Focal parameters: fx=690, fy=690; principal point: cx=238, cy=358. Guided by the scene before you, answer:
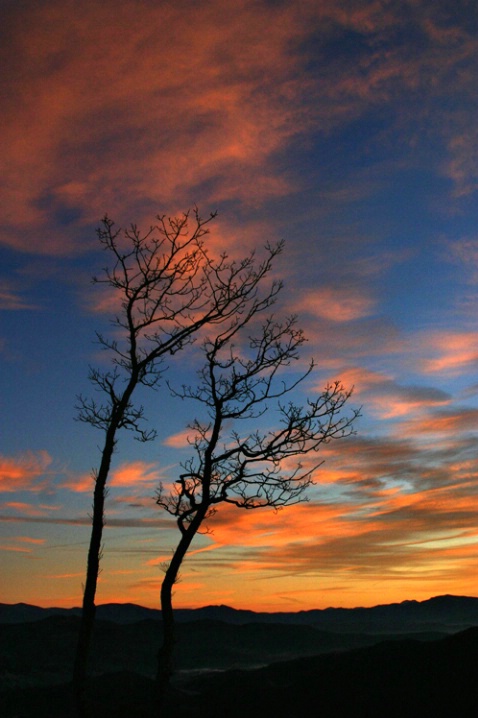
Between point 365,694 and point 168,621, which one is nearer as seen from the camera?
point 168,621

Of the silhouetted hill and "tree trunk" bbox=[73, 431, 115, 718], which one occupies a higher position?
"tree trunk" bbox=[73, 431, 115, 718]

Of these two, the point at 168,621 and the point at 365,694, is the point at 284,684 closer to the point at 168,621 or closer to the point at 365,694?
the point at 365,694

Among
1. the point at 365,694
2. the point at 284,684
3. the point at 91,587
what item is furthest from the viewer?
the point at 284,684

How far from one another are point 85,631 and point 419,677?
2000 centimetres

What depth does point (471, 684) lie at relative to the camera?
26797 mm

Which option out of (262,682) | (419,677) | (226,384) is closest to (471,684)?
(419,677)

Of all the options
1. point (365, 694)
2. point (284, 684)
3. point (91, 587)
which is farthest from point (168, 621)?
point (284, 684)

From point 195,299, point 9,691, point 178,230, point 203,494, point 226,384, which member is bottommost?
Answer: point 9,691

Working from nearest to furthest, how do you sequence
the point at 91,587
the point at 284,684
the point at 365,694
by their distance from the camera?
the point at 91,587 < the point at 365,694 < the point at 284,684

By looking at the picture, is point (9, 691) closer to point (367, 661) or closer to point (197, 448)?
point (367, 661)

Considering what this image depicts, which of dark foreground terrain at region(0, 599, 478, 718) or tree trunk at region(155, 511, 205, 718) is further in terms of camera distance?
dark foreground terrain at region(0, 599, 478, 718)

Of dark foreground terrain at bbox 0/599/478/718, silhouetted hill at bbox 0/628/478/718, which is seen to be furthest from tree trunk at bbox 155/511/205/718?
silhouetted hill at bbox 0/628/478/718

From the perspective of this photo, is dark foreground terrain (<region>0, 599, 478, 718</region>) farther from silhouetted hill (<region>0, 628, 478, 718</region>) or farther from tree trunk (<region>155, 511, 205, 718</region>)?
tree trunk (<region>155, 511, 205, 718</region>)

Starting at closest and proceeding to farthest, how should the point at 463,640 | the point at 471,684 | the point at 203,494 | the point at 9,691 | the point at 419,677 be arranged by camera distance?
the point at 203,494, the point at 471,684, the point at 419,677, the point at 463,640, the point at 9,691
